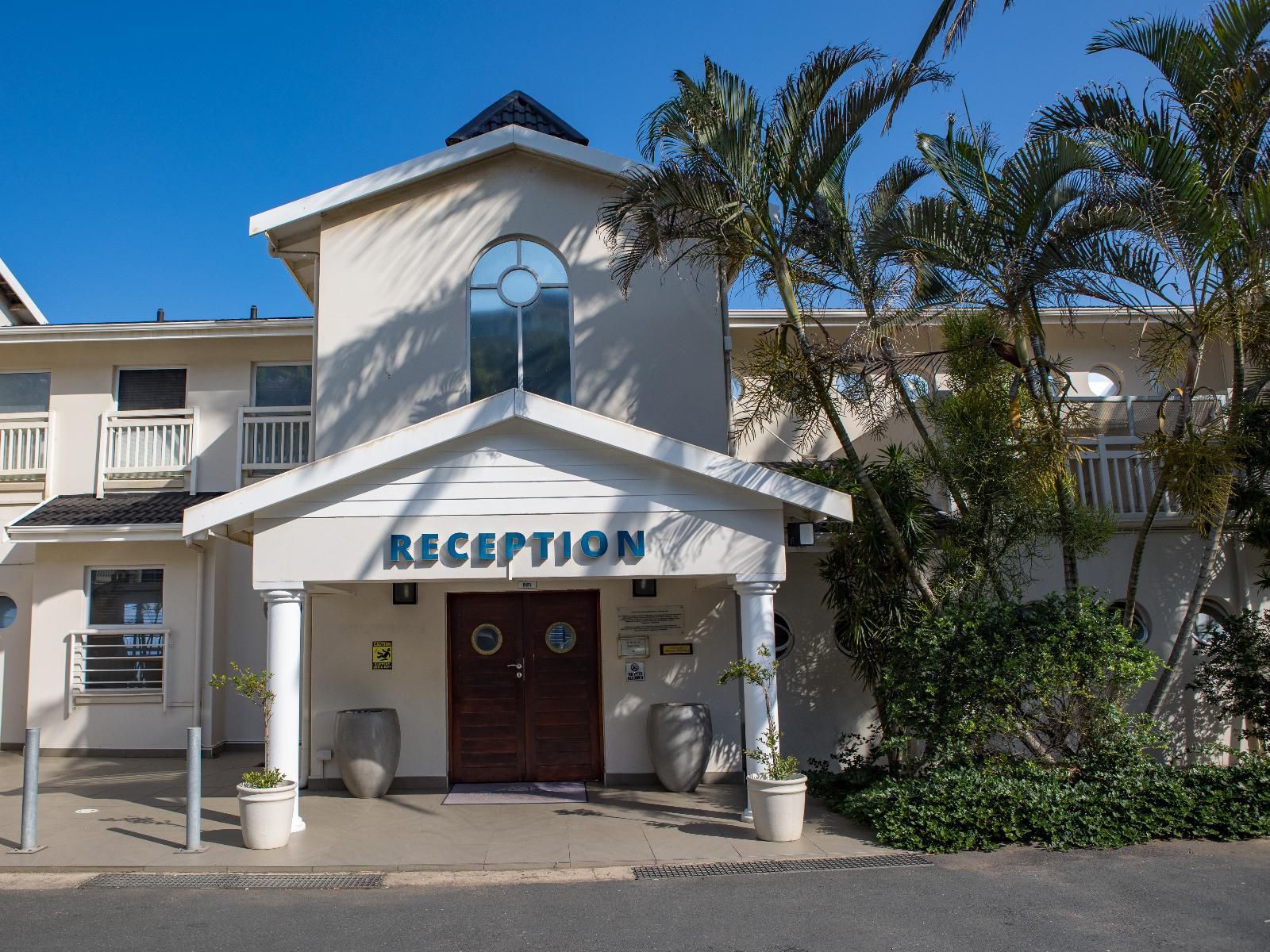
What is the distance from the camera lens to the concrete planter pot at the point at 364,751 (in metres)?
10.3

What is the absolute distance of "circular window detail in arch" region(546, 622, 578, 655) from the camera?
11.4 metres

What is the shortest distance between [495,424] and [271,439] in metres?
6.99

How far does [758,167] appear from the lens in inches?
367

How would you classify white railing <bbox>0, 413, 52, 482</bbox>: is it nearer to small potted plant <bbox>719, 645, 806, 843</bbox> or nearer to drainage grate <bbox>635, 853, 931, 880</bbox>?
small potted plant <bbox>719, 645, 806, 843</bbox>

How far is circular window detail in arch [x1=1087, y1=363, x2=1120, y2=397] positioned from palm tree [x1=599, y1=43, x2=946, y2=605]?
8.02 metres

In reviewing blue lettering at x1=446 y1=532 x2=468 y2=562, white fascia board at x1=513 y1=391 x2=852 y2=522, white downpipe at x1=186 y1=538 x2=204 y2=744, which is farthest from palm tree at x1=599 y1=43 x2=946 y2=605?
white downpipe at x1=186 y1=538 x2=204 y2=744

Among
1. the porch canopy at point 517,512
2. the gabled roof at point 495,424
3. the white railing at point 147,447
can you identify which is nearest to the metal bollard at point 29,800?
the porch canopy at point 517,512

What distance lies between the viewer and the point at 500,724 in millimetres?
11234

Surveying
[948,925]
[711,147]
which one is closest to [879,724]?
[948,925]

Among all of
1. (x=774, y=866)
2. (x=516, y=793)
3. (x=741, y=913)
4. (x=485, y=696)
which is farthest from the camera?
(x=485, y=696)

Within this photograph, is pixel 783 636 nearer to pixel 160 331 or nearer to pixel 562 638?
pixel 562 638

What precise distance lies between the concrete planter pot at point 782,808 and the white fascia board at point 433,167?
725 centimetres

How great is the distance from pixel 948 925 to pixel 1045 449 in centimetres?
460

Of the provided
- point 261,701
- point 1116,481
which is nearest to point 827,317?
point 1116,481
